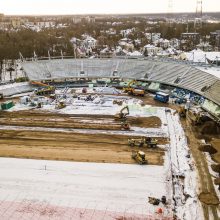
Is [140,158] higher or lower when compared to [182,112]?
lower

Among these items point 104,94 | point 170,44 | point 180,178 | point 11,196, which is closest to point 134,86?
point 104,94

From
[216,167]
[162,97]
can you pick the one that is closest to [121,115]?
[162,97]

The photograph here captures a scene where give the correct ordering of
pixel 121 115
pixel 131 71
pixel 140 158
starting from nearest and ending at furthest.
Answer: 1. pixel 140 158
2. pixel 121 115
3. pixel 131 71

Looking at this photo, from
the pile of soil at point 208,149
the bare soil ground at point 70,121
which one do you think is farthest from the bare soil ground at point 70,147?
the pile of soil at point 208,149

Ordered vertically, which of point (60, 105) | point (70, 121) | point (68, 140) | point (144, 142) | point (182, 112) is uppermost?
point (182, 112)

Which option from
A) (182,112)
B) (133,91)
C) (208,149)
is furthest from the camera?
(133,91)

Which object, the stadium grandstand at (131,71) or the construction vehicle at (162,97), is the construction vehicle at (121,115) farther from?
the stadium grandstand at (131,71)

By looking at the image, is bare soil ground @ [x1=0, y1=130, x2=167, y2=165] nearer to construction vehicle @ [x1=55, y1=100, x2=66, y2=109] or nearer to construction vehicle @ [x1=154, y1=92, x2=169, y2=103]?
construction vehicle @ [x1=55, y1=100, x2=66, y2=109]

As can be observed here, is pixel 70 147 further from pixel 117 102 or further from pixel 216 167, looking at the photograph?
pixel 117 102

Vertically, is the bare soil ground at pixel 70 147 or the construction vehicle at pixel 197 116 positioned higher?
the construction vehicle at pixel 197 116
